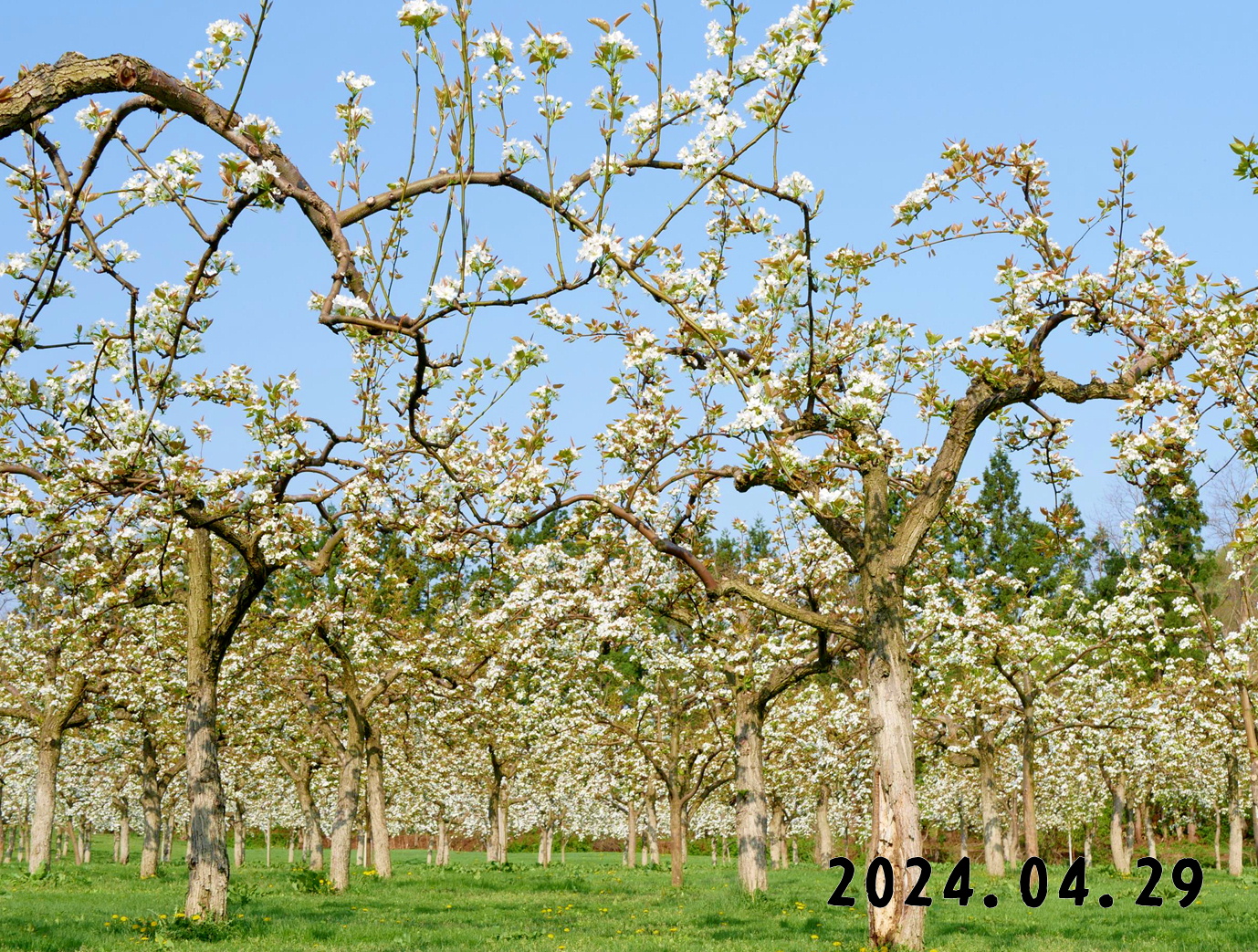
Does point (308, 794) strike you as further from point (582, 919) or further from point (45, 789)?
point (582, 919)

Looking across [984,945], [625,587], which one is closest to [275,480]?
[625,587]

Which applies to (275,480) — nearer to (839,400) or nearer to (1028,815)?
(839,400)

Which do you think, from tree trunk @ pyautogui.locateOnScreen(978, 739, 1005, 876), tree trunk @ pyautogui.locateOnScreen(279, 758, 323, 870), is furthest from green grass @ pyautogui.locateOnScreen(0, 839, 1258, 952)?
tree trunk @ pyautogui.locateOnScreen(279, 758, 323, 870)

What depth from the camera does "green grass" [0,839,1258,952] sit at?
40.6ft

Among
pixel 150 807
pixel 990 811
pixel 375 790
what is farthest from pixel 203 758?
pixel 990 811

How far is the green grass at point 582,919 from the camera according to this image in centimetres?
1237

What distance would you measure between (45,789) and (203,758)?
15396 millimetres

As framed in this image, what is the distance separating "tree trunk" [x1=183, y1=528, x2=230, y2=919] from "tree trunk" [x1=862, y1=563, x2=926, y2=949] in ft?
27.4

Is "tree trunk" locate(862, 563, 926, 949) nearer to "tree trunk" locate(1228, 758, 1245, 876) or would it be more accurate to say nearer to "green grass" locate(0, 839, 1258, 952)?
"green grass" locate(0, 839, 1258, 952)

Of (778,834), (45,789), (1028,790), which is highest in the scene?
(45,789)

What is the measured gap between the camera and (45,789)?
84.5 ft

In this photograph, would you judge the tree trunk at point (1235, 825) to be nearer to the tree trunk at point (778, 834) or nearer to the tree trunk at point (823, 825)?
the tree trunk at point (823, 825)

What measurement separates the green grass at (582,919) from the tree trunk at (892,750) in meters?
0.65

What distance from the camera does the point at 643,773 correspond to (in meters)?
36.8
